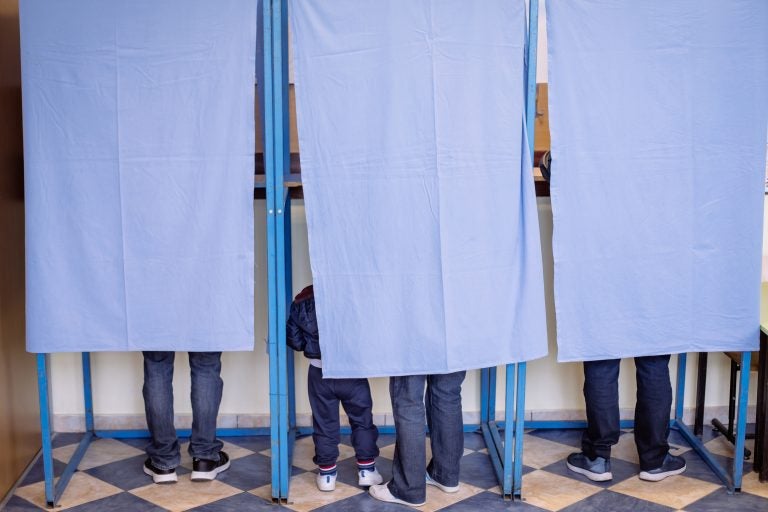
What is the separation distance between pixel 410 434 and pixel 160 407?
92 cm

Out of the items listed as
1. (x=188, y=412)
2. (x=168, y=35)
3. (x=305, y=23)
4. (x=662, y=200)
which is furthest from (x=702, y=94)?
(x=188, y=412)

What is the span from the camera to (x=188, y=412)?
3523mm

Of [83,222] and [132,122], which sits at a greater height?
[132,122]

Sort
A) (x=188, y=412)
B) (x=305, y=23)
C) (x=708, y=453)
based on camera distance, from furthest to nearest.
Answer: (x=188, y=412) < (x=708, y=453) < (x=305, y=23)

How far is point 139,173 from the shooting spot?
266 centimetres

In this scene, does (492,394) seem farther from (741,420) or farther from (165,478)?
(165,478)

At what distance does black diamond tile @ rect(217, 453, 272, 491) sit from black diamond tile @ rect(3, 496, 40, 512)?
65 cm

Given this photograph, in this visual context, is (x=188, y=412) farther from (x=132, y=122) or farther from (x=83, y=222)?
(x=132, y=122)

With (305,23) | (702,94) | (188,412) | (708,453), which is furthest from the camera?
(188,412)

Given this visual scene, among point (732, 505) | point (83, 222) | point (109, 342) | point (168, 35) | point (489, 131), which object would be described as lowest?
point (732, 505)

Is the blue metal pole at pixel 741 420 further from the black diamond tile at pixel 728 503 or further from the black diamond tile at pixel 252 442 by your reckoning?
the black diamond tile at pixel 252 442

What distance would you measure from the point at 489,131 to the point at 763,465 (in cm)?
161

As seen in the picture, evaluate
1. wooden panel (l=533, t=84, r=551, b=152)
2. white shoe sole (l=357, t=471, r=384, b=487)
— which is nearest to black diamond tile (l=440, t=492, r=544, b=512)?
white shoe sole (l=357, t=471, r=384, b=487)

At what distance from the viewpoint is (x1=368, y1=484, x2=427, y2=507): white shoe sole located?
9.33ft
